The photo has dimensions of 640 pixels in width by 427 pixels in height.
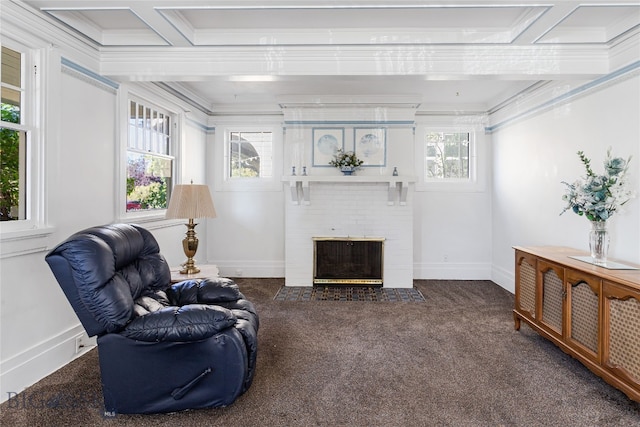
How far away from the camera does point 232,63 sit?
3104 mm

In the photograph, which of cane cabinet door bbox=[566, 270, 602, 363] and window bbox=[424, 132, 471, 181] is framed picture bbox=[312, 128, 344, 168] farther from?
cane cabinet door bbox=[566, 270, 602, 363]

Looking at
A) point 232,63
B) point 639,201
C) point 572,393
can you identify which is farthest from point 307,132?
point 572,393

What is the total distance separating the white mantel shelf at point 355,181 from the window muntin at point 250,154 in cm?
76

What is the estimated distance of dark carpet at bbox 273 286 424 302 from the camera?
14.5 ft

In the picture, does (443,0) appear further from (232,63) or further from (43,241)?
(43,241)

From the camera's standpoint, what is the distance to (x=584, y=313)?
2482mm

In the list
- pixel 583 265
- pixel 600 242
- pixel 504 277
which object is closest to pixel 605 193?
pixel 600 242

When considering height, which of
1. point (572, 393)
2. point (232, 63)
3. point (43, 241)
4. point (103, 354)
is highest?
point (232, 63)

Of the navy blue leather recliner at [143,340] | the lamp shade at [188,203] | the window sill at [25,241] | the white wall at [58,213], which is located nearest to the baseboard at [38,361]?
the white wall at [58,213]

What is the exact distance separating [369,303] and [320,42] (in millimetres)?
2815

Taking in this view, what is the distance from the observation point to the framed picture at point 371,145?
5.02 m

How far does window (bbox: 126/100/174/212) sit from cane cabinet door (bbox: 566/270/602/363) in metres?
3.96

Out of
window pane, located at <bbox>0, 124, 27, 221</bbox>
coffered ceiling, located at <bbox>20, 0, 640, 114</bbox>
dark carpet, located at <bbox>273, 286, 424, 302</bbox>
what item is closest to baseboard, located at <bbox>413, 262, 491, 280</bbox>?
dark carpet, located at <bbox>273, 286, 424, 302</bbox>

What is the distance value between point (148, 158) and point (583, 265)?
4161mm
